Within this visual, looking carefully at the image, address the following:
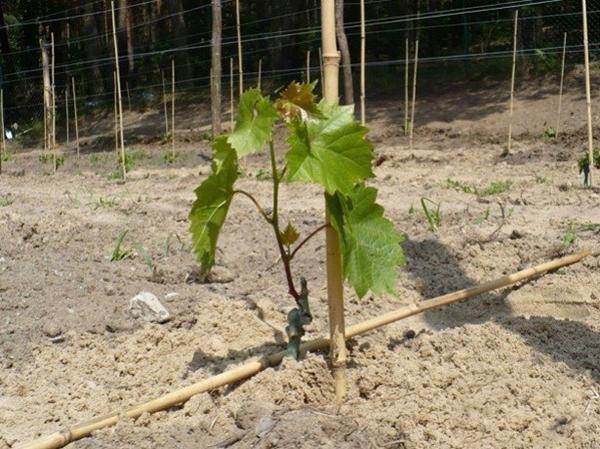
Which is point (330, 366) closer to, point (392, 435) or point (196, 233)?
point (392, 435)

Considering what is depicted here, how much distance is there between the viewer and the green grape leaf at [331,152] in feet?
9.40

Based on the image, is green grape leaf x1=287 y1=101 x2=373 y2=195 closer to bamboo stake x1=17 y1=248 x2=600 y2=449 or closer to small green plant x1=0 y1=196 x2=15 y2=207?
bamboo stake x1=17 y1=248 x2=600 y2=449

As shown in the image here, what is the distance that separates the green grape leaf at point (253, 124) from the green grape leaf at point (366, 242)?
1.04ft

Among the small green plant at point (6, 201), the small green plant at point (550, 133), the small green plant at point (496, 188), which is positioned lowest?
the small green plant at point (550, 133)

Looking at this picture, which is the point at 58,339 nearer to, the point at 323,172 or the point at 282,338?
the point at 282,338

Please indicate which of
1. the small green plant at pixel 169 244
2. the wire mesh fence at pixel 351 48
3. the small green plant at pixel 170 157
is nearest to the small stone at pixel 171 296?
the small green plant at pixel 169 244

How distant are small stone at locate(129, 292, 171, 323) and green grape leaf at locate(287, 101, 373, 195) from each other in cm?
169

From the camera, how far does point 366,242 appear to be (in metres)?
3.11

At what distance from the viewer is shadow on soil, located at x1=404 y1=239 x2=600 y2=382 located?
12.1ft

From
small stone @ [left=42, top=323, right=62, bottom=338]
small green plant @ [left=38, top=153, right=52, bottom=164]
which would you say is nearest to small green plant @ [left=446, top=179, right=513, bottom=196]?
small stone @ [left=42, top=323, right=62, bottom=338]

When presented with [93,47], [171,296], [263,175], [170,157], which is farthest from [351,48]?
[171,296]

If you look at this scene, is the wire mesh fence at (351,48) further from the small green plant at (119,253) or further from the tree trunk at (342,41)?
the small green plant at (119,253)

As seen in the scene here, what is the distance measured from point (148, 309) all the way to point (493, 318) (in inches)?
65.6

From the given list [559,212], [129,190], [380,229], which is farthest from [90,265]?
[129,190]
